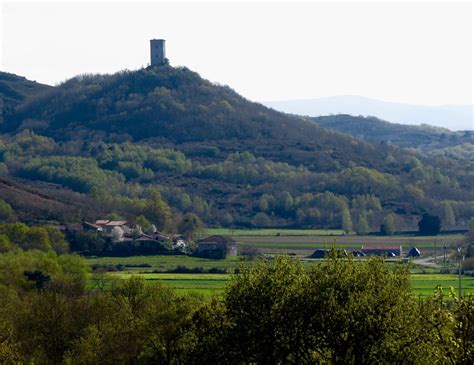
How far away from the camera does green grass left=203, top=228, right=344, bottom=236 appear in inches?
5182

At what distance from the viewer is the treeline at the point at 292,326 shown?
33.9 meters

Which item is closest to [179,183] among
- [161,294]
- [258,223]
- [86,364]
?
[258,223]

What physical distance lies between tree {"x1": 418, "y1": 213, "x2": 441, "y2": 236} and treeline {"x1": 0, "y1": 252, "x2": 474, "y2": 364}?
89.2 meters

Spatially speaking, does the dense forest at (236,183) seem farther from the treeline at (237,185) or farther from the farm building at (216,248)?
the farm building at (216,248)

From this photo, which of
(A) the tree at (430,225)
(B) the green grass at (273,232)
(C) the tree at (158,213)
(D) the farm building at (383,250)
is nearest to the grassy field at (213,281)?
(D) the farm building at (383,250)

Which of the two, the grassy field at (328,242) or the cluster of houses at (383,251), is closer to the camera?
the cluster of houses at (383,251)

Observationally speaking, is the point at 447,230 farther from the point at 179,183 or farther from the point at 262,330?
the point at 262,330

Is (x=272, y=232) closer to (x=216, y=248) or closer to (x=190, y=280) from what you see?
(x=216, y=248)

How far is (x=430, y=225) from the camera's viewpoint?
134000 mm

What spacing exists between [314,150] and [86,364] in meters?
153

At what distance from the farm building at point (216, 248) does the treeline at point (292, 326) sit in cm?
5705

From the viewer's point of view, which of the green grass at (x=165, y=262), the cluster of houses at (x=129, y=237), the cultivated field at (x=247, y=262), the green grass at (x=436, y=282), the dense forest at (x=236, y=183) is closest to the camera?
the green grass at (x=436, y=282)

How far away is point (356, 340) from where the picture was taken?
3512 centimetres

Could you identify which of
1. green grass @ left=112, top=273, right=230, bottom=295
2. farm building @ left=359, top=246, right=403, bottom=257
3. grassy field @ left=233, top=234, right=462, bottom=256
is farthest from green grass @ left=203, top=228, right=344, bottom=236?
green grass @ left=112, top=273, right=230, bottom=295
